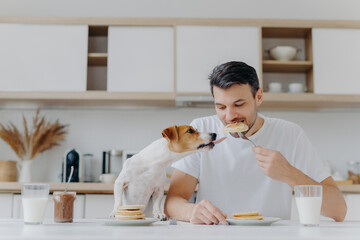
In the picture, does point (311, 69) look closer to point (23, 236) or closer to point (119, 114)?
point (119, 114)

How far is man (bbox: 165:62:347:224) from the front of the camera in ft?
6.10

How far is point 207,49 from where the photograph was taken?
3.62 meters

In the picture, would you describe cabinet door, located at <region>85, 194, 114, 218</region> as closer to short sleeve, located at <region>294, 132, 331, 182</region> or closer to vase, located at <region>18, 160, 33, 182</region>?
vase, located at <region>18, 160, 33, 182</region>

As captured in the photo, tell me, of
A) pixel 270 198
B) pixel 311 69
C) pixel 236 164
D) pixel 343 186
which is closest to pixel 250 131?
pixel 236 164

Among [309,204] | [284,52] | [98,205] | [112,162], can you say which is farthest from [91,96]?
[309,204]

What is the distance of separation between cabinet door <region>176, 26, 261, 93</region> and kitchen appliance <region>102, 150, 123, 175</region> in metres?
0.72

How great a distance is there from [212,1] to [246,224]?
3016mm

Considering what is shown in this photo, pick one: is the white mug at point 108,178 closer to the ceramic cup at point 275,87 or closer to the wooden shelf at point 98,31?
the wooden shelf at point 98,31

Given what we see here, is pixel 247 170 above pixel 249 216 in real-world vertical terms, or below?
above

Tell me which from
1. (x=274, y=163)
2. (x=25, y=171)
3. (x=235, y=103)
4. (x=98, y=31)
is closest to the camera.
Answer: (x=274, y=163)

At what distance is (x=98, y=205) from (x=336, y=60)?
2107 mm

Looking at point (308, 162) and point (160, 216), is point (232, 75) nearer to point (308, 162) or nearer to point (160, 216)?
point (308, 162)

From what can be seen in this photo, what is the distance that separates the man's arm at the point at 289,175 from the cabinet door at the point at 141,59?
1992 millimetres

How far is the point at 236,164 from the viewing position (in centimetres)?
197
